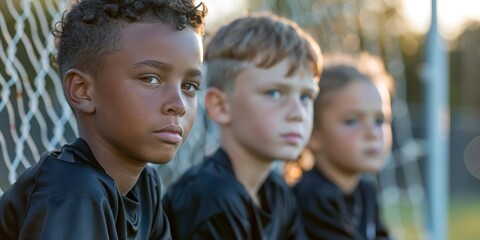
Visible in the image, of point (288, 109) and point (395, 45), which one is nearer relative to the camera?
point (288, 109)

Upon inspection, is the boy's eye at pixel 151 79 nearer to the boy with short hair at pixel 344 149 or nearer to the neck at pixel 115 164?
the neck at pixel 115 164

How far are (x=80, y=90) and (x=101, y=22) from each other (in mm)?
173

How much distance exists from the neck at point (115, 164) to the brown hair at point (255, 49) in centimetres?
93

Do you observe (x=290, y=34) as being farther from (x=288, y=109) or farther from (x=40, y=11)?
(x=40, y=11)

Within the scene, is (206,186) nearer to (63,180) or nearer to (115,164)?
(115,164)

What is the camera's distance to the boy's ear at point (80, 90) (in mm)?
1952

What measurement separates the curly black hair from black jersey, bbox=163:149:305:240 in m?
0.75

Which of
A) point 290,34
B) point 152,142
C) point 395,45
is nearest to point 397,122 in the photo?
point 395,45

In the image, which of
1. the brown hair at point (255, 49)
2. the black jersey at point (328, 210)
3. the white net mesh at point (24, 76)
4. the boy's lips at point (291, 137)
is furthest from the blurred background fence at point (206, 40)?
the boy's lips at point (291, 137)

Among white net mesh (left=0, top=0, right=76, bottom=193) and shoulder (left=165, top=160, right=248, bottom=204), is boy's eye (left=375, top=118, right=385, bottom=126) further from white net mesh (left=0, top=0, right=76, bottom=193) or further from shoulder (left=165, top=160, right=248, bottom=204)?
white net mesh (left=0, top=0, right=76, bottom=193)

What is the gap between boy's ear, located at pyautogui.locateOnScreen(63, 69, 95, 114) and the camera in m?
1.95

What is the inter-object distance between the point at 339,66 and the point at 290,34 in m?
0.85

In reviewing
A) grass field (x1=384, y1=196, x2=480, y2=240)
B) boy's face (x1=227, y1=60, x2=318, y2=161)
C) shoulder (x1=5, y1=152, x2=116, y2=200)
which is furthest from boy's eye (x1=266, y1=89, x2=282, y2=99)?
grass field (x1=384, y1=196, x2=480, y2=240)

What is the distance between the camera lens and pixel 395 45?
6961 mm
